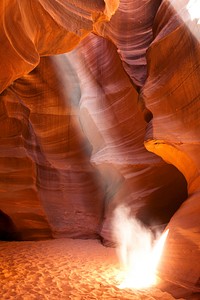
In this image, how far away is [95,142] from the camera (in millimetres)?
9477

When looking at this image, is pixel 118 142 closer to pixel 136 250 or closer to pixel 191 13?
pixel 136 250

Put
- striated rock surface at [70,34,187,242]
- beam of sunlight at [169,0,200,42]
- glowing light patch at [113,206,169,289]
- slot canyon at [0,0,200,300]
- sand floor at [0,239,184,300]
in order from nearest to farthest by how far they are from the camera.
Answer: sand floor at [0,239,184,300] → slot canyon at [0,0,200,300] → glowing light patch at [113,206,169,289] → beam of sunlight at [169,0,200,42] → striated rock surface at [70,34,187,242]

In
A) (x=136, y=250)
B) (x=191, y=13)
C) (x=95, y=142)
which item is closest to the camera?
(x=191, y=13)

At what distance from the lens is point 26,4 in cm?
466

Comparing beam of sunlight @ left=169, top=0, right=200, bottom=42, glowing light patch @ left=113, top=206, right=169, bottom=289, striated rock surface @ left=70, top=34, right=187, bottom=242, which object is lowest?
glowing light patch @ left=113, top=206, right=169, bottom=289

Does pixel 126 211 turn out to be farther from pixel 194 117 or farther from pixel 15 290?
pixel 15 290

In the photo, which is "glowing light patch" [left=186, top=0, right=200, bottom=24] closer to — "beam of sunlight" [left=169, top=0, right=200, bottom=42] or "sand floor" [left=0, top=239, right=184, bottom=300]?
"beam of sunlight" [left=169, top=0, right=200, bottom=42]

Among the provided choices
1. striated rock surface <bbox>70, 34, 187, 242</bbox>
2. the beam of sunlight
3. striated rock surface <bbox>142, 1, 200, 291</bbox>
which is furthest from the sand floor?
the beam of sunlight

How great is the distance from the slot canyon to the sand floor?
22 mm

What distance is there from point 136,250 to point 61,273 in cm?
222

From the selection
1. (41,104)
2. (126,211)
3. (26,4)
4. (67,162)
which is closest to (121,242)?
(126,211)

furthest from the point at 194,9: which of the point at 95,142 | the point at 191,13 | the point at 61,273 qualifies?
the point at 61,273

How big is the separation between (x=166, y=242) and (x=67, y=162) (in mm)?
4836

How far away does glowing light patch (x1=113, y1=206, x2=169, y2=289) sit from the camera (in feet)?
17.9
